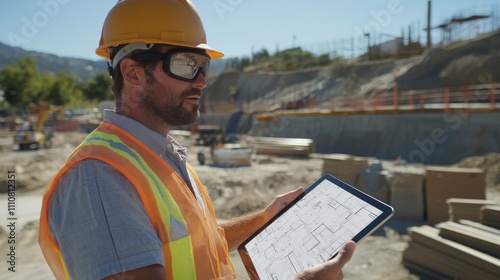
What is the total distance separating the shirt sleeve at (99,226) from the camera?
44.0 inches

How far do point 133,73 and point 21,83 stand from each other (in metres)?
52.8

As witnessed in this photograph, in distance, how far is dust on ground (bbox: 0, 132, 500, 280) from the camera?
205 inches

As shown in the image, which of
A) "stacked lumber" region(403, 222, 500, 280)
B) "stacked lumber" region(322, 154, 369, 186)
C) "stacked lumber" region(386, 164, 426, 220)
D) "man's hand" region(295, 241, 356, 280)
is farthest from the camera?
"stacked lumber" region(322, 154, 369, 186)

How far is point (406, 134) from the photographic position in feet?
56.1

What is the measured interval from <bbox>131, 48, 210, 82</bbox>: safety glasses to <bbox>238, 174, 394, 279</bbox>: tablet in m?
0.82

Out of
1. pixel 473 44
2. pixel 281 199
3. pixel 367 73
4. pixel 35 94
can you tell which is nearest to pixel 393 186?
pixel 281 199

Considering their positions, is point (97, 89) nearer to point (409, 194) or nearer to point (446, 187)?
point (409, 194)

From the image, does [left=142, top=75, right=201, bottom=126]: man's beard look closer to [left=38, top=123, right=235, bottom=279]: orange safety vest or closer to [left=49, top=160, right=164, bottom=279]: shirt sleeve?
[left=38, top=123, right=235, bottom=279]: orange safety vest

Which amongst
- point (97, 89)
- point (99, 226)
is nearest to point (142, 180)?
point (99, 226)

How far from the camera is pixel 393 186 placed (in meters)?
7.80

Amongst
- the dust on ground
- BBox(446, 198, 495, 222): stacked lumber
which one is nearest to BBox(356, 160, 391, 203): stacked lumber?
the dust on ground

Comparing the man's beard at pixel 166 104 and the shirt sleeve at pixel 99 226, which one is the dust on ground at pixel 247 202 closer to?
the man's beard at pixel 166 104

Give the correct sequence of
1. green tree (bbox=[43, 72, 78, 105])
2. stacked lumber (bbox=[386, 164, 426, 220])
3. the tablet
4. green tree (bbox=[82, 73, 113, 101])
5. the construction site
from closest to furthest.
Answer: the tablet
the construction site
stacked lumber (bbox=[386, 164, 426, 220])
green tree (bbox=[43, 72, 78, 105])
green tree (bbox=[82, 73, 113, 101])

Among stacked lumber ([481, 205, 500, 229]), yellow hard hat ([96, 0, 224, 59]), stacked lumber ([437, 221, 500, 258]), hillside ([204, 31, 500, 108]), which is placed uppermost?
hillside ([204, 31, 500, 108])
